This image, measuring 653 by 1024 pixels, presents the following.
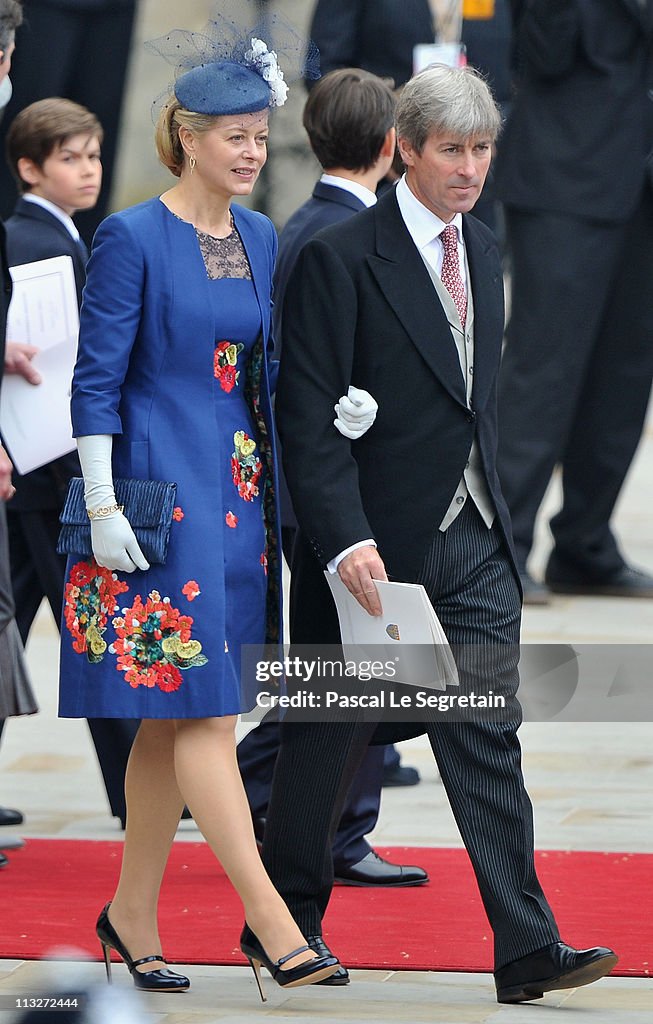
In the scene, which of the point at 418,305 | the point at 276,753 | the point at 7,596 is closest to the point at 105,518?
the point at 418,305

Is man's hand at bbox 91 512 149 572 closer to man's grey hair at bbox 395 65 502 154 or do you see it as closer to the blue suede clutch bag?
the blue suede clutch bag

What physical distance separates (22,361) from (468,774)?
1.66m

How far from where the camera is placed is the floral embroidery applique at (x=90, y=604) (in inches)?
153

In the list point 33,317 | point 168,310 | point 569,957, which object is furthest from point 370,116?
point 569,957

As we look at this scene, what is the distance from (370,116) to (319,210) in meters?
0.25

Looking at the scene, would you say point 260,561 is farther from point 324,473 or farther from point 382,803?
point 382,803

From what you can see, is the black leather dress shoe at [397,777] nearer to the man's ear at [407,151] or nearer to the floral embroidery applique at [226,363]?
the floral embroidery applique at [226,363]

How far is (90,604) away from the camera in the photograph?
3922 millimetres

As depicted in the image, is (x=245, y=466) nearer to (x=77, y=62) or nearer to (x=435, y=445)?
(x=435, y=445)

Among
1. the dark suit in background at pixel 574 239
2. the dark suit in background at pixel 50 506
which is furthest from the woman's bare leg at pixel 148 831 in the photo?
the dark suit in background at pixel 574 239

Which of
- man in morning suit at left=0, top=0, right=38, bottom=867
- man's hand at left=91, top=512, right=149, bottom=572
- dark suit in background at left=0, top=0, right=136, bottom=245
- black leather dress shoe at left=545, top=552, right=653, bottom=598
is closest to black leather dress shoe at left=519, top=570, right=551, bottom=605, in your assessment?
black leather dress shoe at left=545, top=552, right=653, bottom=598

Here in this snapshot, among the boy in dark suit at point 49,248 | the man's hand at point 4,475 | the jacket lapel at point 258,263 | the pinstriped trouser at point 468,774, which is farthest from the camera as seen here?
the boy in dark suit at point 49,248

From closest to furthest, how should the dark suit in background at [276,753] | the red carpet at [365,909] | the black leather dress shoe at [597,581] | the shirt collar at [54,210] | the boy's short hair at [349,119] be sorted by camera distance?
the red carpet at [365,909], the dark suit in background at [276,753], the boy's short hair at [349,119], the shirt collar at [54,210], the black leather dress shoe at [597,581]

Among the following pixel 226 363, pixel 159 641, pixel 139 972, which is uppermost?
pixel 226 363
